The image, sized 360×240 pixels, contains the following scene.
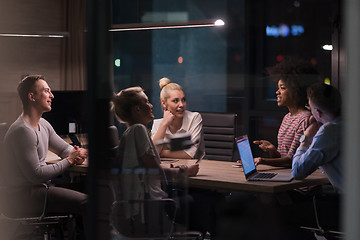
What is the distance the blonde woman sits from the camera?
4.19 m

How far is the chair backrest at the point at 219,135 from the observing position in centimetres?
492

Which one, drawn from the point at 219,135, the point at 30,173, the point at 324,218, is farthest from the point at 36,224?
the point at 219,135

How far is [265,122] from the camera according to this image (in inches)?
277

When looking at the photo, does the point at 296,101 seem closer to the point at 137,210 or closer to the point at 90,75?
the point at 137,210

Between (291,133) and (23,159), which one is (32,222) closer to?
(23,159)

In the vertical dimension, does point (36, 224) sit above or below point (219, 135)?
below

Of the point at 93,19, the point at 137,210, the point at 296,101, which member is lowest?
the point at 137,210

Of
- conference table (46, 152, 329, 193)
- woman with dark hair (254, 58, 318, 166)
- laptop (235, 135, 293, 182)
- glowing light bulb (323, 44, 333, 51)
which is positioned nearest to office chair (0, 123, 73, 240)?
conference table (46, 152, 329, 193)

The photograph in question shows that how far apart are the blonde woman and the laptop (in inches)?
24.5

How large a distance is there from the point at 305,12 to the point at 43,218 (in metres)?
4.90

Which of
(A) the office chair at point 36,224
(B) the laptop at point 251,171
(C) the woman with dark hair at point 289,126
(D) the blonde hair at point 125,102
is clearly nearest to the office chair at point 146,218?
(D) the blonde hair at point 125,102

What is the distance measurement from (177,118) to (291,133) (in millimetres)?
904

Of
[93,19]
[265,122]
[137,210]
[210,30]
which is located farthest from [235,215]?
[210,30]

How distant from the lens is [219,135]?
4.97 metres
